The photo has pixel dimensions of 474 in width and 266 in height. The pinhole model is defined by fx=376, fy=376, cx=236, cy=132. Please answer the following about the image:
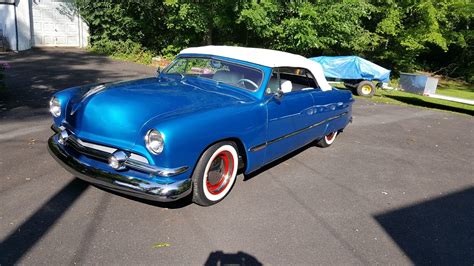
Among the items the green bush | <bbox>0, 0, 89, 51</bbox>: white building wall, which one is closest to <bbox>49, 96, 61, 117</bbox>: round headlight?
the green bush

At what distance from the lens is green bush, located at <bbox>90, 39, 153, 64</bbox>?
18844 mm

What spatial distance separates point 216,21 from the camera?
17.0 meters

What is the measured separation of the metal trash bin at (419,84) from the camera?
17797 millimetres

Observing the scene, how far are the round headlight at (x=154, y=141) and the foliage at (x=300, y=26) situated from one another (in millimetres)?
13254

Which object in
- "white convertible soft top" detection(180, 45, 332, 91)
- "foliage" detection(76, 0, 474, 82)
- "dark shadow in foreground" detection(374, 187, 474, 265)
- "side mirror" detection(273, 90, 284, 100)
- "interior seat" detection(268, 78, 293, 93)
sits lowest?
"dark shadow in foreground" detection(374, 187, 474, 265)

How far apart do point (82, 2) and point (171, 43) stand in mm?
5012

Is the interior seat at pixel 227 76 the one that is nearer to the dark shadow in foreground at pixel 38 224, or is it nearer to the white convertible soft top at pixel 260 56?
the white convertible soft top at pixel 260 56

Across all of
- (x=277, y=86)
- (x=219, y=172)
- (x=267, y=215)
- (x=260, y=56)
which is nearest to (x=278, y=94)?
(x=277, y=86)

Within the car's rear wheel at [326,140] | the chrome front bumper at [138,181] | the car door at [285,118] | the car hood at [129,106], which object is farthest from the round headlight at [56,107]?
the car's rear wheel at [326,140]

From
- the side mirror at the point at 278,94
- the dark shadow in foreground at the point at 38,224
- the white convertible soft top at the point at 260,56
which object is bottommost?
the dark shadow in foreground at the point at 38,224

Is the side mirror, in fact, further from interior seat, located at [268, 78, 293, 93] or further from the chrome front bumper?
the chrome front bumper

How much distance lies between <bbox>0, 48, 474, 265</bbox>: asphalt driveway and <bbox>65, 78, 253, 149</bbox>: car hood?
72 centimetres

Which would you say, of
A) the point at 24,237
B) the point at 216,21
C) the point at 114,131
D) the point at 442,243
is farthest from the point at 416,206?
the point at 216,21

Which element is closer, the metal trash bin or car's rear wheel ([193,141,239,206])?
car's rear wheel ([193,141,239,206])
